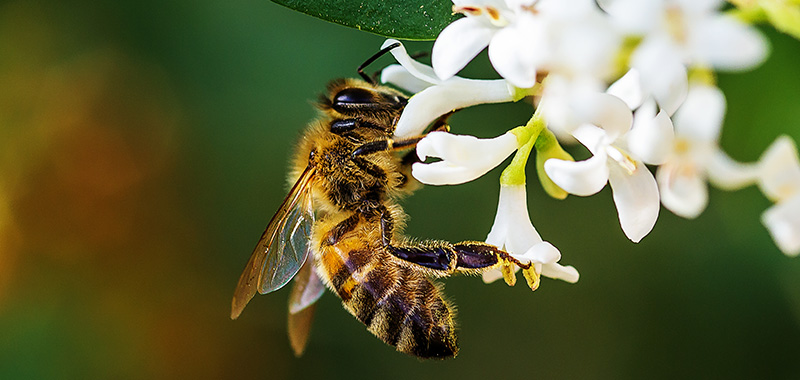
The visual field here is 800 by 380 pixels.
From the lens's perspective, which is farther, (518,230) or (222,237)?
(222,237)

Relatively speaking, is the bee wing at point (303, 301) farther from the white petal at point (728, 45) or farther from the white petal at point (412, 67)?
the white petal at point (728, 45)

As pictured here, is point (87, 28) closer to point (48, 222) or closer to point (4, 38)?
point (4, 38)

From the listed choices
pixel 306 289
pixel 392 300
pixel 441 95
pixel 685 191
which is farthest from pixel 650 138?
pixel 306 289

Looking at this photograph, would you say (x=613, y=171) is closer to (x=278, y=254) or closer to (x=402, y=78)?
(x=402, y=78)

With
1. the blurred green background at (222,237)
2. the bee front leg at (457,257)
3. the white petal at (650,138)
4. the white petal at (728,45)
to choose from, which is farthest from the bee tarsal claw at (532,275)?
the blurred green background at (222,237)

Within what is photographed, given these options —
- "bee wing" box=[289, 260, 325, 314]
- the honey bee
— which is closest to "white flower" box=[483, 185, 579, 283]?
the honey bee

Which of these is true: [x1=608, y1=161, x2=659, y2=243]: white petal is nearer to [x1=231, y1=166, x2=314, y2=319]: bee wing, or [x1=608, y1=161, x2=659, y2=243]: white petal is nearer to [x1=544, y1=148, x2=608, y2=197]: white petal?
[x1=544, y1=148, x2=608, y2=197]: white petal

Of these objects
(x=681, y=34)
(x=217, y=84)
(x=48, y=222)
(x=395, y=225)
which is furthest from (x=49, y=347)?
(x=681, y=34)
